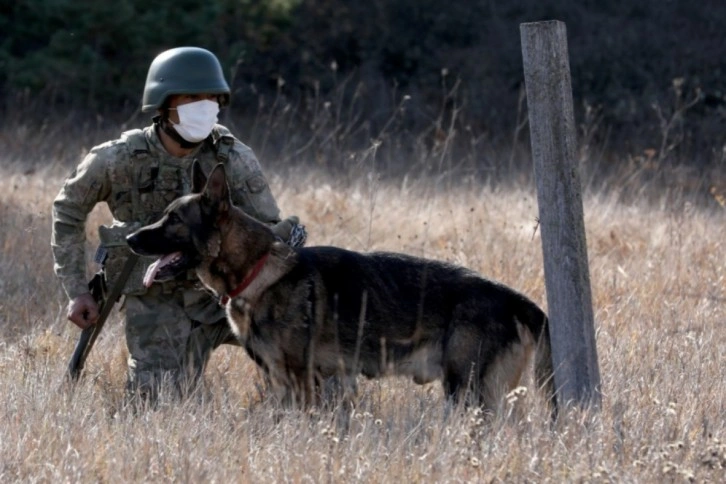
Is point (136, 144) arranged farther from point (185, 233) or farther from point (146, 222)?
point (185, 233)

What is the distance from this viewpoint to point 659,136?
1556 centimetres

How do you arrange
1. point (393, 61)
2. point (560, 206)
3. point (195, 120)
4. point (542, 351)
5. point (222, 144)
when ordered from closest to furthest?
point (560, 206)
point (542, 351)
point (195, 120)
point (222, 144)
point (393, 61)

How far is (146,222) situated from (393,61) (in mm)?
13421

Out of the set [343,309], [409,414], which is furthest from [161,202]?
[409,414]

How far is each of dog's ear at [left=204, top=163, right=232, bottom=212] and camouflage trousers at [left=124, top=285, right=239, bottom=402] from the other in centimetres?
86

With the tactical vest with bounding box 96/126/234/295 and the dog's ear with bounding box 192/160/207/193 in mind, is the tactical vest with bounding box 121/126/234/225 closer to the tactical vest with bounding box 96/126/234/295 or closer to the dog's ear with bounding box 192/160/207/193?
the tactical vest with bounding box 96/126/234/295

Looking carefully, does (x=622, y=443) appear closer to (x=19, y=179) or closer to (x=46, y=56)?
(x=19, y=179)

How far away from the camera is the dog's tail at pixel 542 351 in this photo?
16.0 feet

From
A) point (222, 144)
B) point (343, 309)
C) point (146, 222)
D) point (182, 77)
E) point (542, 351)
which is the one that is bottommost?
point (542, 351)

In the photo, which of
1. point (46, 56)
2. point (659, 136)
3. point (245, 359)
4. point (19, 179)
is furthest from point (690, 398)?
point (46, 56)

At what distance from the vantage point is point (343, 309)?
201 inches

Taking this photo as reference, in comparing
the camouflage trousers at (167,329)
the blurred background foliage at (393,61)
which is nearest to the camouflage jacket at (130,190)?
the camouflage trousers at (167,329)

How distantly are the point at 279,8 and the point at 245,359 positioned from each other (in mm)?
12371

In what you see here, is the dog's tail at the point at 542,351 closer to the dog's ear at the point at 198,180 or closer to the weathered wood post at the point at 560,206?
the weathered wood post at the point at 560,206
